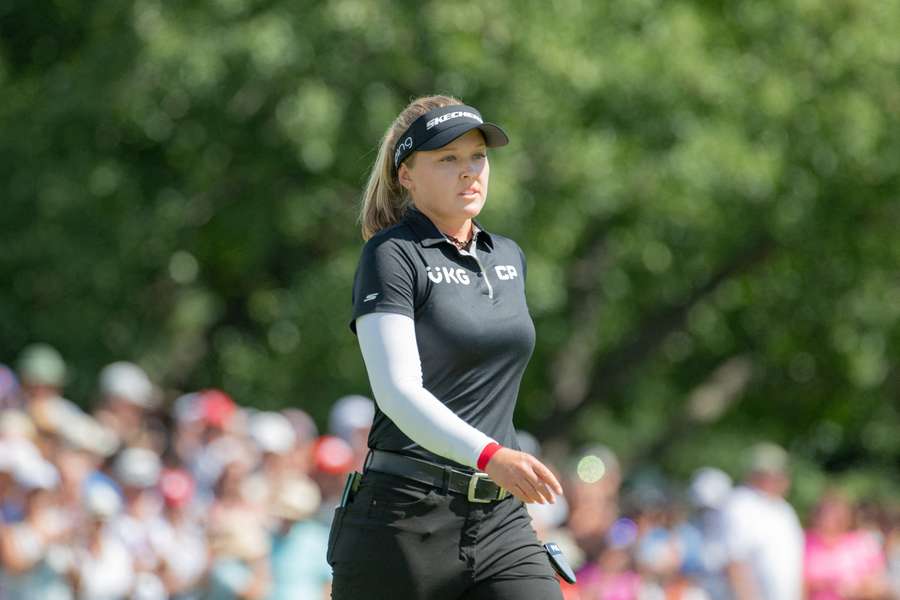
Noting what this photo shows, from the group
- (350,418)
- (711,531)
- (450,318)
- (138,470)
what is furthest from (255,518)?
(450,318)

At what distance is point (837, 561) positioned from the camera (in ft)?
41.1

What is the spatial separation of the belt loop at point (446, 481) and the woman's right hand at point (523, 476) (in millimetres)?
239

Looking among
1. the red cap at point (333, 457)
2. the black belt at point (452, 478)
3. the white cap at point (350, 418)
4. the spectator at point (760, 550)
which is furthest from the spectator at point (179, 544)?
the black belt at point (452, 478)

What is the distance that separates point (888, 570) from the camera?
13.5 m

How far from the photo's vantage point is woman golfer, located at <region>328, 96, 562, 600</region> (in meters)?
4.47

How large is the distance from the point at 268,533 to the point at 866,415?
13709 millimetres

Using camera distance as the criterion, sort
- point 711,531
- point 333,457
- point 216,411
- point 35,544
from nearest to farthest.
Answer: point 35,544 → point 333,457 → point 216,411 → point 711,531

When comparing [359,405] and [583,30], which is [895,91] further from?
[359,405]

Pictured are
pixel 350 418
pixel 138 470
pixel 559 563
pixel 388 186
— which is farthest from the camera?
pixel 350 418

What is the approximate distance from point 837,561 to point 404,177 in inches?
336

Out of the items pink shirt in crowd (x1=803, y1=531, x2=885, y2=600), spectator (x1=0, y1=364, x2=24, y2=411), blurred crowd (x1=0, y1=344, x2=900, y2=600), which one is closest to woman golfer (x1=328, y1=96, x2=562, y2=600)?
blurred crowd (x1=0, y1=344, x2=900, y2=600)

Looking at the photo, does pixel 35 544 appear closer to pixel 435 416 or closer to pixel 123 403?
pixel 123 403

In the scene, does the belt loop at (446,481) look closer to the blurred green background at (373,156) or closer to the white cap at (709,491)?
the white cap at (709,491)

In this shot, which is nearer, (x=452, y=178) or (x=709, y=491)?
(x=452, y=178)
